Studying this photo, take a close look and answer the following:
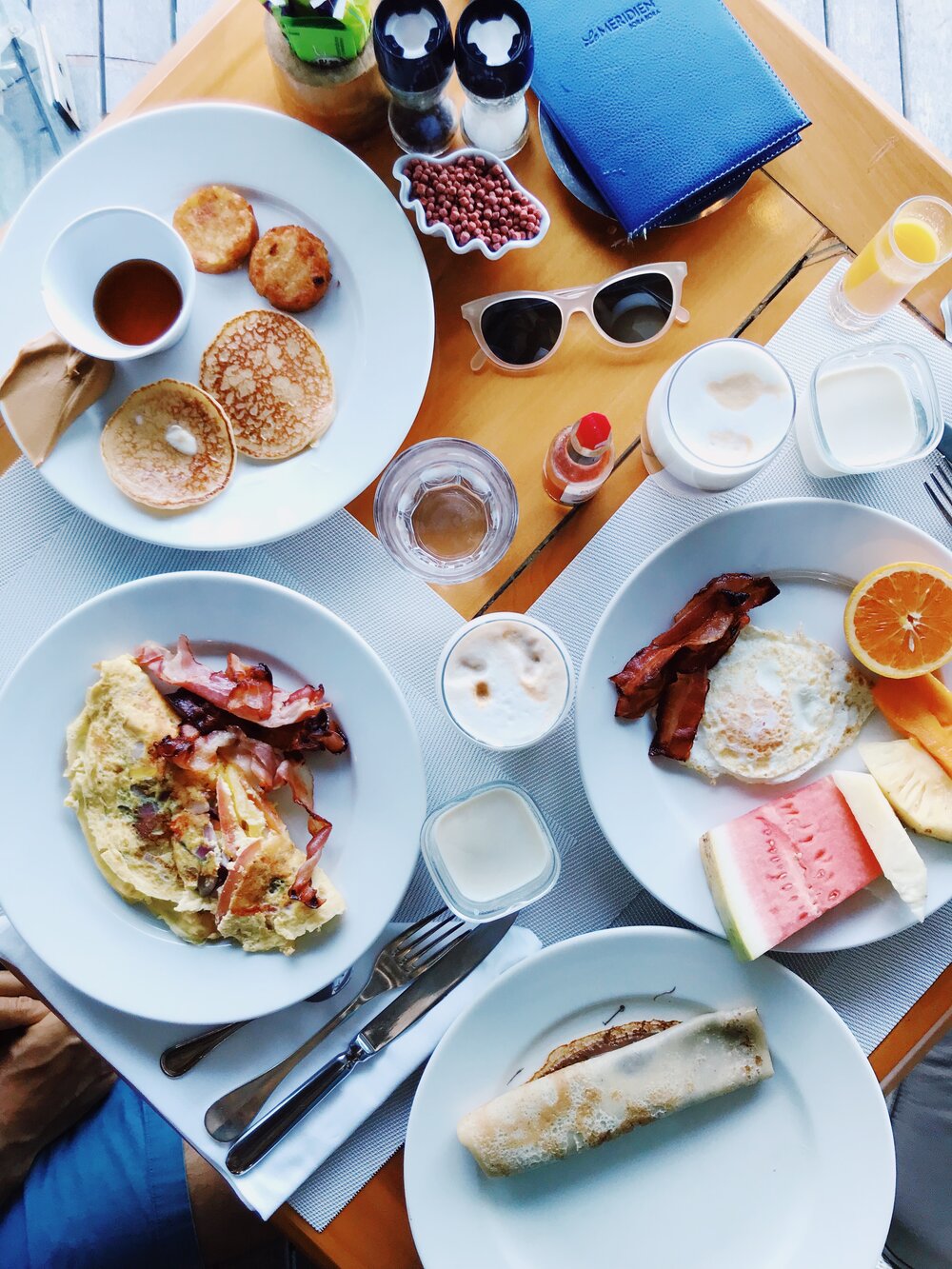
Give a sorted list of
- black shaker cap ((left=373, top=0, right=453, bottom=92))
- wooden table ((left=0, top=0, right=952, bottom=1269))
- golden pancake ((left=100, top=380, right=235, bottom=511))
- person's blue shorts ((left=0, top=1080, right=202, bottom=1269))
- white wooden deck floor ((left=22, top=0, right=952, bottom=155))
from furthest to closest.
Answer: white wooden deck floor ((left=22, top=0, right=952, bottom=155)), person's blue shorts ((left=0, top=1080, right=202, bottom=1269)), wooden table ((left=0, top=0, right=952, bottom=1269)), golden pancake ((left=100, top=380, right=235, bottom=511)), black shaker cap ((left=373, top=0, right=453, bottom=92))

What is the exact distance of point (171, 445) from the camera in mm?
1360

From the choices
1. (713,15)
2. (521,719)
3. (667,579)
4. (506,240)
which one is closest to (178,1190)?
(521,719)

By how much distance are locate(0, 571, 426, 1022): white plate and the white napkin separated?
104 millimetres

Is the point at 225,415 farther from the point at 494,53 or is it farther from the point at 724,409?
the point at 724,409

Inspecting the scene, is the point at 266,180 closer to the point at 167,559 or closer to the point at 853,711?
the point at 167,559

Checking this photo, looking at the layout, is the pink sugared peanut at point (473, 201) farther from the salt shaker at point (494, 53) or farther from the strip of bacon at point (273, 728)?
the strip of bacon at point (273, 728)

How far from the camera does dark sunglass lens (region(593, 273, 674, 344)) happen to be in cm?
144

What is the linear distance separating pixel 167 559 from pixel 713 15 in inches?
46.6

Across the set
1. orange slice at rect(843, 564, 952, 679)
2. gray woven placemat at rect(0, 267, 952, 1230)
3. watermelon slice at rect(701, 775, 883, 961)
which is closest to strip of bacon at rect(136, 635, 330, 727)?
gray woven placemat at rect(0, 267, 952, 1230)

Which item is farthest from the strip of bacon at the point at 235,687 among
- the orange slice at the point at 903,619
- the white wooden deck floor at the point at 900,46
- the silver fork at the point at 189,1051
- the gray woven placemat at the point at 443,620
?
the white wooden deck floor at the point at 900,46

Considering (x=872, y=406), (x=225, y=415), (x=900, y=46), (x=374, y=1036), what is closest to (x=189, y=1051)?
(x=374, y=1036)

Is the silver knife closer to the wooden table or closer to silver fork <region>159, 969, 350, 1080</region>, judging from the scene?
silver fork <region>159, 969, 350, 1080</region>

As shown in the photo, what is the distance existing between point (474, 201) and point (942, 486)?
2.88 ft

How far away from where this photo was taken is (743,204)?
1.47m
